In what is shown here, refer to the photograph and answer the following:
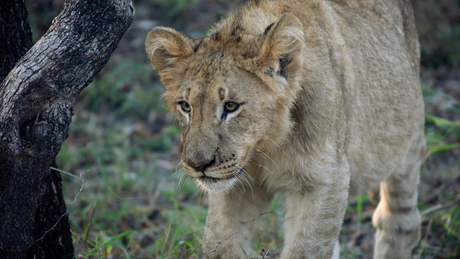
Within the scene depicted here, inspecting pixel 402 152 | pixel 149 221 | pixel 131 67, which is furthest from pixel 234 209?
pixel 131 67

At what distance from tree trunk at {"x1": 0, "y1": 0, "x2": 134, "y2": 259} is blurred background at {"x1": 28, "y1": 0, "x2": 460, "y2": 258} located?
3.53 feet

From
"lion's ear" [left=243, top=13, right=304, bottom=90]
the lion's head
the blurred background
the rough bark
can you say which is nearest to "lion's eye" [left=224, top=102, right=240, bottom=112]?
the lion's head

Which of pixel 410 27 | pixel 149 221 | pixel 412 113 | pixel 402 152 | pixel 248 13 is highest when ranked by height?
pixel 248 13

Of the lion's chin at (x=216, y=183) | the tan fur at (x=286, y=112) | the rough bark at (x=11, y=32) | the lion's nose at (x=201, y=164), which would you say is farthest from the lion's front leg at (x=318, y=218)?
the rough bark at (x=11, y=32)

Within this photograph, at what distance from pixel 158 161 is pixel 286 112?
423cm

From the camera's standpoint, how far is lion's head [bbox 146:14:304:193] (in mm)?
2756

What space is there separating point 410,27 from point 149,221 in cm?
367

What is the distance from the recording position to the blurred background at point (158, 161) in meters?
4.85

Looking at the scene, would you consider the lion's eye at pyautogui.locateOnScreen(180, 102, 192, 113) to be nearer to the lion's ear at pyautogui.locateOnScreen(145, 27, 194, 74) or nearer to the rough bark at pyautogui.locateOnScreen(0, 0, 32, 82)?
the lion's ear at pyautogui.locateOnScreen(145, 27, 194, 74)

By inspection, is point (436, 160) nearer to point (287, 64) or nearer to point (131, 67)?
point (287, 64)

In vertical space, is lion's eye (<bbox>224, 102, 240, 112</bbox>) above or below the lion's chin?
above

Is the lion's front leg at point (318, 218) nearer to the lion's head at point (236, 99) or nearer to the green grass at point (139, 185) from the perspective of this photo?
the lion's head at point (236, 99)

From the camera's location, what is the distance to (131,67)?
8.34 meters

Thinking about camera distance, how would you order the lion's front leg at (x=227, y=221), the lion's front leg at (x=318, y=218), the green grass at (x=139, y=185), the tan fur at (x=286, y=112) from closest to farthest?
the tan fur at (x=286, y=112)
the lion's front leg at (x=318, y=218)
the lion's front leg at (x=227, y=221)
the green grass at (x=139, y=185)
